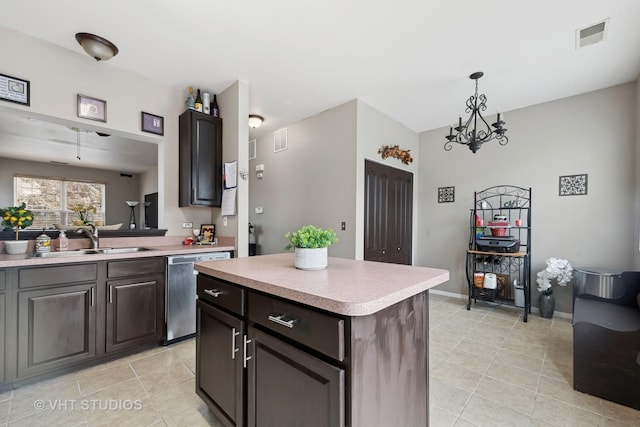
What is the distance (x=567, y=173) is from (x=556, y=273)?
4.14 feet

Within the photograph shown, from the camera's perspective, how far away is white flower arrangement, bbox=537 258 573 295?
127 inches

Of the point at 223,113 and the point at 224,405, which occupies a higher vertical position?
the point at 223,113

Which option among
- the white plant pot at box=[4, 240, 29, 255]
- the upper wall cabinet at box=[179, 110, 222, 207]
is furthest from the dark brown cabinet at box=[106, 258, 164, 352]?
the upper wall cabinet at box=[179, 110, 222, 207]

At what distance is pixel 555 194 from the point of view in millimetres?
3461

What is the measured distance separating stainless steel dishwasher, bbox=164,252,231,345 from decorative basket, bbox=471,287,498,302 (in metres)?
3.48

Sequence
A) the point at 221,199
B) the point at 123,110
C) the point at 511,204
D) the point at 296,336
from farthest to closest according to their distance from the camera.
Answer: the point at 511,204 → the point at 221,199 → the point at 123,110 → the point at 296,336

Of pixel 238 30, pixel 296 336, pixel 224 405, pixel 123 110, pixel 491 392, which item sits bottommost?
pixel 491 392

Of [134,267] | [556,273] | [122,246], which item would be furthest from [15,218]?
[556,273]

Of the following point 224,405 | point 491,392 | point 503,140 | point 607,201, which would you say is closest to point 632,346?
point 491,392

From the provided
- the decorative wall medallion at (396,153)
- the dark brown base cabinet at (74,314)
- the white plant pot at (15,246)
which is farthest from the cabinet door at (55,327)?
the decorative wall medallion at (396,153)

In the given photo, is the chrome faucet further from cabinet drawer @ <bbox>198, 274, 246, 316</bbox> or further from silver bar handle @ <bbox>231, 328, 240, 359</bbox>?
silver bar handle @ <bbox>231, 328, 240, 359</bbox>

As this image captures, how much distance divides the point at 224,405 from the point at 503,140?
444 centimetres

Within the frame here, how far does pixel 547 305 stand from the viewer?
3.32m

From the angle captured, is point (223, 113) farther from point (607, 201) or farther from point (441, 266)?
point (607, 201)
